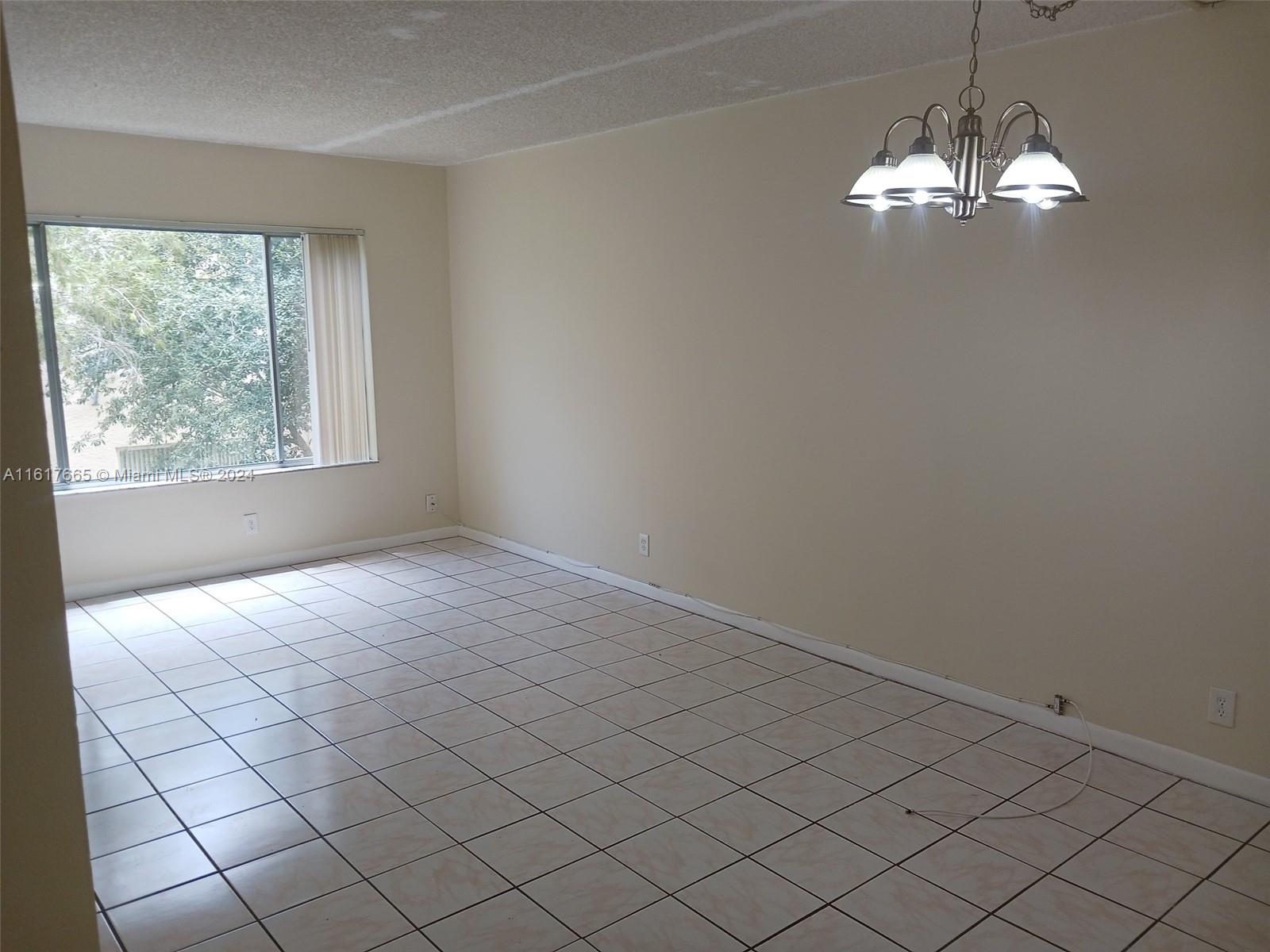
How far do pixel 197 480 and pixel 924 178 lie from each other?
4.72 m

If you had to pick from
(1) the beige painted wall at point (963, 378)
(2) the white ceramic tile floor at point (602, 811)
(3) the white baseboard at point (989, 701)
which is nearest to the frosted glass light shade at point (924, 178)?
(1) the beige painted wall at point (963, 378)

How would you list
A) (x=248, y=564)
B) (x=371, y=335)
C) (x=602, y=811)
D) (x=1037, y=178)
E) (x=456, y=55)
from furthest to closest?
1. (x=371, y=335)
2. (x=248, y=564)
3. (x=456, y=55)
4. (x=602, y=811)
5. (x=1037, y=178)

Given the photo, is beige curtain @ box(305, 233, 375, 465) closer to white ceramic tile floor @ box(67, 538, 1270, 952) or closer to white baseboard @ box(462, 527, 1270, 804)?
white ceramic tile floor @ box(67, 538, 1270, 952)

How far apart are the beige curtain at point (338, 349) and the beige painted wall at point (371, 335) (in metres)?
0.09

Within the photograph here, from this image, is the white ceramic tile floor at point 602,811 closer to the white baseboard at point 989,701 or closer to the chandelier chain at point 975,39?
the white baseboard at point 989,701

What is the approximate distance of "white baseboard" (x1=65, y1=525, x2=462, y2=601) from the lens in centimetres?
510

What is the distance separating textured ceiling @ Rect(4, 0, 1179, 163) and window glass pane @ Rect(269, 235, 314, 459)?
3.32ft

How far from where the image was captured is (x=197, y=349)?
5.36m

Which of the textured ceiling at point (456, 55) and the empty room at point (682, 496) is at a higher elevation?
the textured ceiling at point (456, 55)

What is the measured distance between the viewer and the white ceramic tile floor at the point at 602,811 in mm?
2340

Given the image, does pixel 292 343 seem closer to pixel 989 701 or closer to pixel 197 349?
pixel 197 349

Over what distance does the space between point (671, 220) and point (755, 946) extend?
3.38 metres
